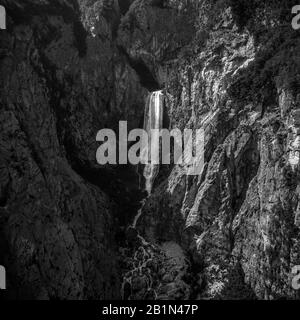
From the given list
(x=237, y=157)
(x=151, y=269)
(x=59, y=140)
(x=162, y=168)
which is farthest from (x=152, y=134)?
(x=151, y=269)

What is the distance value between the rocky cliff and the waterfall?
94 cm

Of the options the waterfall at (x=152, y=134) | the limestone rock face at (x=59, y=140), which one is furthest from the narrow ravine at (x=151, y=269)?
the waterfall at (x=152, y=134)

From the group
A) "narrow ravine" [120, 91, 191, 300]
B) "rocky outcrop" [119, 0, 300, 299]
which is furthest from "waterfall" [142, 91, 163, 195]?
"narrow ravine" [120, 91, 191, 300]

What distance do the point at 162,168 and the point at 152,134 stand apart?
3759 millimetres

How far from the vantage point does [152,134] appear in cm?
4441

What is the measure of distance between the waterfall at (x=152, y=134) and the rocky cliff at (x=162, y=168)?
0.94 metres

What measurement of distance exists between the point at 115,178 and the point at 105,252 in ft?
27.9

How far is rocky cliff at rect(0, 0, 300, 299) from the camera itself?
31062 mm

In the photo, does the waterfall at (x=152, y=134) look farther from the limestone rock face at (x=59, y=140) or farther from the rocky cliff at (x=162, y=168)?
the limestone rock face at (x=59, y=140)

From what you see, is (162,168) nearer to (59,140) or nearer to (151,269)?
(59,140)

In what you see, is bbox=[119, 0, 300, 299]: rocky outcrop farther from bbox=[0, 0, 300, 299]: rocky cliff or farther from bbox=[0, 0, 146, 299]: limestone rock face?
bbox=[0, 0, 146, 299]: limestone rock face

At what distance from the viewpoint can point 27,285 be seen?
30.8m

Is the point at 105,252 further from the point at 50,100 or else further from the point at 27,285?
the point at 50,100

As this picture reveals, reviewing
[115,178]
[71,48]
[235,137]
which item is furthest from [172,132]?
[71,48]
